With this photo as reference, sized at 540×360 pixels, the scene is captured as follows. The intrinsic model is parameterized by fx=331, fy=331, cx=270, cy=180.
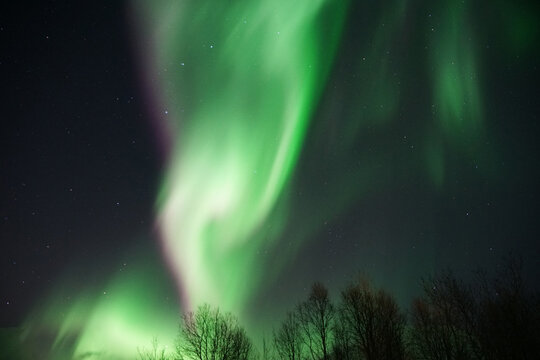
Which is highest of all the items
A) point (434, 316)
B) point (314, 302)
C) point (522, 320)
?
point (314, 302)

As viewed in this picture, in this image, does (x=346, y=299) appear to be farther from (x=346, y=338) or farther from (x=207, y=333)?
(x=207, y=333)

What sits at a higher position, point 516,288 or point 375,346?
point 516,288

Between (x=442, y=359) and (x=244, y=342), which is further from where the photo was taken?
(x=244, y=342)

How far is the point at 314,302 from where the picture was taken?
108ft

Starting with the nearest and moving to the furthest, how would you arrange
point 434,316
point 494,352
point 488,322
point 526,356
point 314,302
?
1. point 526,356
2. point 494,352
3. point 488,322
4. point 434,316
5. point 314,302

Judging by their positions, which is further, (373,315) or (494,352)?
(373,315)

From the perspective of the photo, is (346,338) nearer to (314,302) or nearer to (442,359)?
(314,302)

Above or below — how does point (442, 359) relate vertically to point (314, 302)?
below

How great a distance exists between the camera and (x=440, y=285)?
2741 centimetres

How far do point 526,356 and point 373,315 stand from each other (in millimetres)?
11075

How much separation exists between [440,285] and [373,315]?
6181 millimetres

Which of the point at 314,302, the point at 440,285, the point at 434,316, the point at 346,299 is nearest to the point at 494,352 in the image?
the point at 440,285

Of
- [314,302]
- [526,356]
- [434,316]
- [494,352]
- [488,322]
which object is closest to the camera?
[526,356]

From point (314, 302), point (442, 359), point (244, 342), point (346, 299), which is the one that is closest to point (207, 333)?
point (244, 342)
